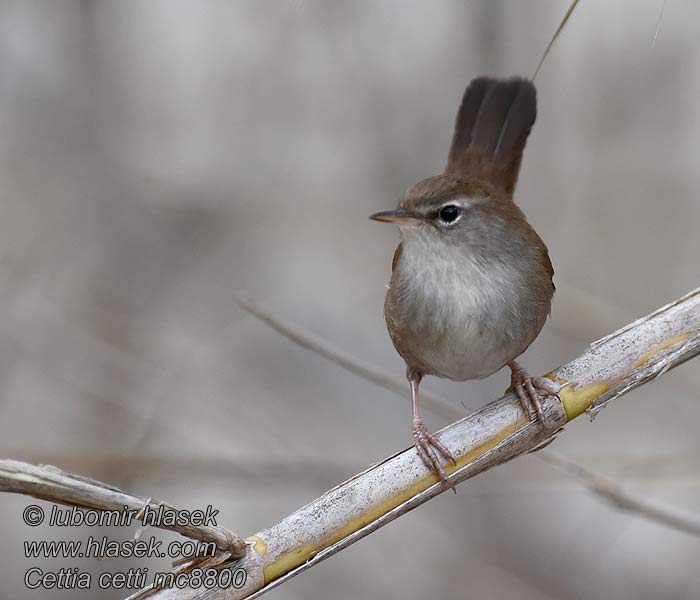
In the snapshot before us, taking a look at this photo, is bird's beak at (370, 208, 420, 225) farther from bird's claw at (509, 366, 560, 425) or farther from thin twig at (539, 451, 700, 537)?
thin twig at (539, 451, 700, 537)

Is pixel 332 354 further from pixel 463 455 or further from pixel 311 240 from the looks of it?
pixel 311 240

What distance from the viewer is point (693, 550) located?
496 centimetres

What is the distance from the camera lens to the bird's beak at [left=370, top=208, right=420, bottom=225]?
325cm

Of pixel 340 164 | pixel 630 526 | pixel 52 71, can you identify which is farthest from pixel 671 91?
pixel 52 71

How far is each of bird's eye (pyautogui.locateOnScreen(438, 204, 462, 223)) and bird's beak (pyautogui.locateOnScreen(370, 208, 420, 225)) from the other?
0.10 m

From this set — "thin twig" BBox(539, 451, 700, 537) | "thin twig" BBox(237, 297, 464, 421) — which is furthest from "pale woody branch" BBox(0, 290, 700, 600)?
"thin twig" BBox(237, 297, 464, 421)

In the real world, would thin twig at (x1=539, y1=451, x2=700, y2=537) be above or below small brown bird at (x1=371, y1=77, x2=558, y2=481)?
below

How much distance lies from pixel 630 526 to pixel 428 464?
3177mm

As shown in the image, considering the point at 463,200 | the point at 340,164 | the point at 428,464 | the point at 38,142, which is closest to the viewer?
the point at 428,464

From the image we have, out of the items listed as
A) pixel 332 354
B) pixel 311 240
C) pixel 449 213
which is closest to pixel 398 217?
pixel 449 213

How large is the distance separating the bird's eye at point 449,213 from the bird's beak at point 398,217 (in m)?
0.10

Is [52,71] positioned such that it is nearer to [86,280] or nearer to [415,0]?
[86,280]

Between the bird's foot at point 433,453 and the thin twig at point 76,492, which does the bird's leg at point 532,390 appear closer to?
the bird's foot at point 433,453

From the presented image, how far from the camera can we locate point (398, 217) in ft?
10.7
